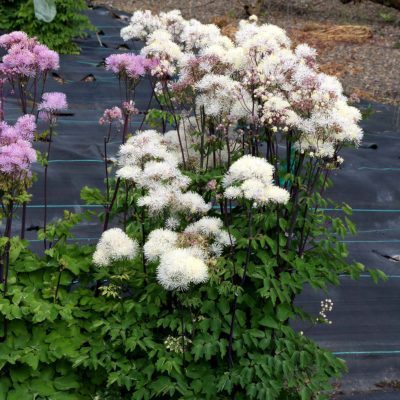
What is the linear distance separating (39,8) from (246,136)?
66.3 inches

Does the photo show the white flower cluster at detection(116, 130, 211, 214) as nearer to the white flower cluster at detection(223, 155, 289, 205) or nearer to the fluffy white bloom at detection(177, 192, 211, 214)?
the fluffy white bloom at detection(177, 192, 211, 214)

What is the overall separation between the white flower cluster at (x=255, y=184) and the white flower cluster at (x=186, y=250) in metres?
0.21

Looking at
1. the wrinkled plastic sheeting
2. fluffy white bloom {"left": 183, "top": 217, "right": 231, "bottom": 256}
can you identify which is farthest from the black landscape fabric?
the wrinkled plastic sheeting

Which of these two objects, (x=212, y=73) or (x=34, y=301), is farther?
(x=212, y=73)

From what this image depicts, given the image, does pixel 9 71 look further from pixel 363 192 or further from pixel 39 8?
pixel 363 192

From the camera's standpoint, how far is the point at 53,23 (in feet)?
32.0

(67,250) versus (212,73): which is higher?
(212,73)

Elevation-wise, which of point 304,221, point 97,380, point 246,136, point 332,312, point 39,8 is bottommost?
point 332,312

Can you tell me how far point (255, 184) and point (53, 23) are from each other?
7676 millimetres

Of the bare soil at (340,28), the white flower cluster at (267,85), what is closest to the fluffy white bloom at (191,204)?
the white flower cluster at (267,85)

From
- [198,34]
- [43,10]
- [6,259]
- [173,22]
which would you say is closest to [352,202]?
[173,22]

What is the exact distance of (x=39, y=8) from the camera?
5.82 ft

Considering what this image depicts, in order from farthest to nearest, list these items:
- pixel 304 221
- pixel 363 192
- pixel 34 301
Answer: pixel 363 192
pixel 304 221
pixel 34 301

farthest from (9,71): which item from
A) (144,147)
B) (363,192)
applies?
(363,192)
